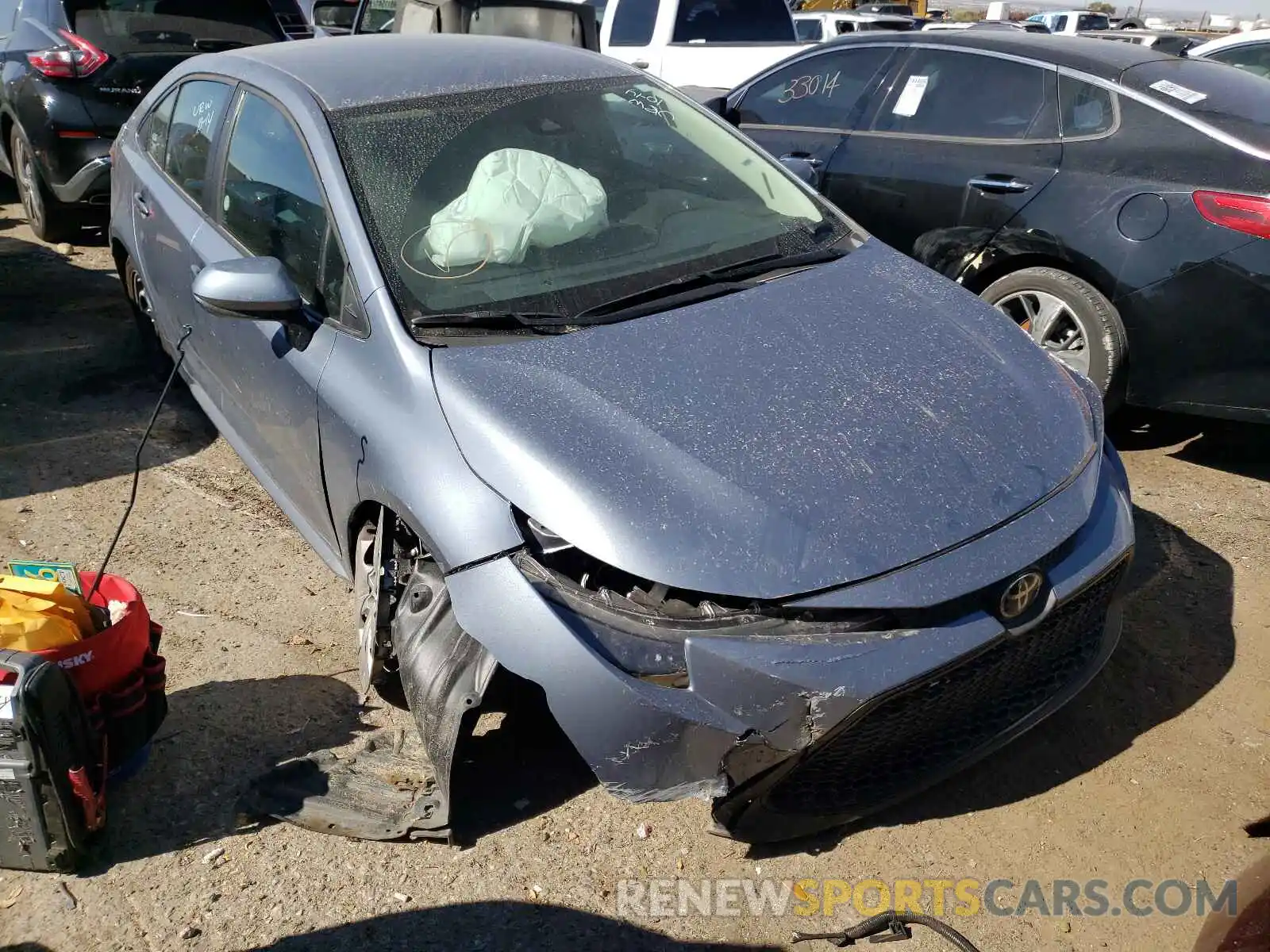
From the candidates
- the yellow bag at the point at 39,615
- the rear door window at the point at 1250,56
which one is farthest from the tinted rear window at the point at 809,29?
the yellow bag at the point at 39,615

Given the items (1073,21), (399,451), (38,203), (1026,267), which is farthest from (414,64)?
(1073,21)

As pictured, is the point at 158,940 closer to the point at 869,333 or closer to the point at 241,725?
the point at 241,725

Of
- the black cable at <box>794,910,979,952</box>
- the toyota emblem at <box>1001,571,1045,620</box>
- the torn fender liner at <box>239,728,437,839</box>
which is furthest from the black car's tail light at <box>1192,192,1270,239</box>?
the torn fender liner at <box>239,728,437,839</box>

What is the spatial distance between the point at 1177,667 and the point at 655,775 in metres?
1.94

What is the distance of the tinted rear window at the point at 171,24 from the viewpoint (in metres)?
6.89

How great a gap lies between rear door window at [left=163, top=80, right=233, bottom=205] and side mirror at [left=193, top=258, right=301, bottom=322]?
1.13m

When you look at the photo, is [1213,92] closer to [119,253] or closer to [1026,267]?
[1026,267]

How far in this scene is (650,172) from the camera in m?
3.62

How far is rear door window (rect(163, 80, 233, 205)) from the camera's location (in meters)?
4.02

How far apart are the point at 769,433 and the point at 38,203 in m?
6.34

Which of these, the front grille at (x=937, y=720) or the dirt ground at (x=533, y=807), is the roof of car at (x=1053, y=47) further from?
the front grille at (x=937, y=720)

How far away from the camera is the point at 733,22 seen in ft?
32.4

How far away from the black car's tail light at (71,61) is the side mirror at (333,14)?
307 centimetres

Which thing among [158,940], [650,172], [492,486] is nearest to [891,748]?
[492,486]
